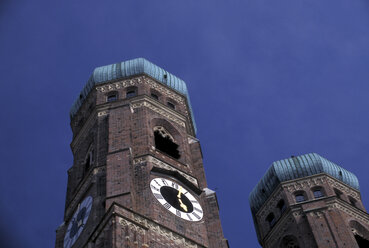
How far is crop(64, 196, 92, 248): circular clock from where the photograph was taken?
104 feet

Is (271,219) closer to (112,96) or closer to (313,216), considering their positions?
(313,216)

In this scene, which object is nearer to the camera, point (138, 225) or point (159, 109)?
point (138, 225)

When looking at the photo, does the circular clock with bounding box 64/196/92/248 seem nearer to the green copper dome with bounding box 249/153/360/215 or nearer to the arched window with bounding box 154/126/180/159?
the arched window with bounding box 154/126/180/159

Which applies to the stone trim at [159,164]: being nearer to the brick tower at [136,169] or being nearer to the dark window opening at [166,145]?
the brick tower at [136,169]

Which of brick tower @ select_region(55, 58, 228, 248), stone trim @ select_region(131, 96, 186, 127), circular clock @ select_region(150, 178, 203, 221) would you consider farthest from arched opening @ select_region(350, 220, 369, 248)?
circular clock @ select_region(150, 178, 203, 221)

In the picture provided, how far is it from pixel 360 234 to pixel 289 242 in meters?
4.06

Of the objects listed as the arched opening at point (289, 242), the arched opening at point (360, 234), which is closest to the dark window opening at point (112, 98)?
the arched opening at point (289, 242)

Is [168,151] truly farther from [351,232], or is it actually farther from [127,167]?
[351,232]

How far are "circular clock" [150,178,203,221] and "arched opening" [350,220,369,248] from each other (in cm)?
1444

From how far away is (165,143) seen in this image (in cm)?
3750

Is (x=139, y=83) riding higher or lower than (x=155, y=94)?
higher

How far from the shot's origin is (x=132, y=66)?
140ft

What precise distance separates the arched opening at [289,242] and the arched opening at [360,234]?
3296 millimetres

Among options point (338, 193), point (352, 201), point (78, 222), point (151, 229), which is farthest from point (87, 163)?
point (352, 201)
